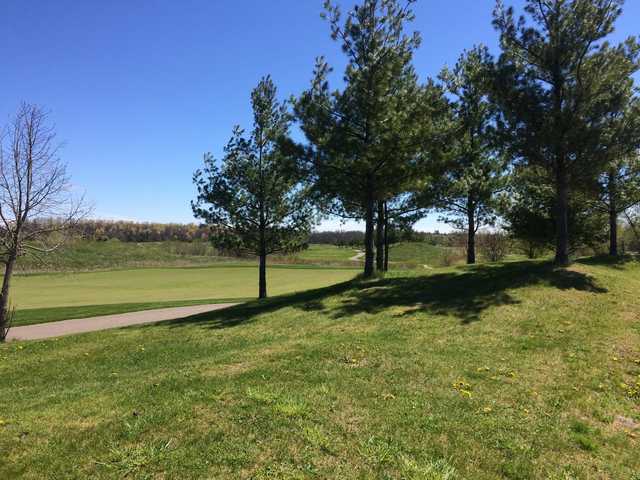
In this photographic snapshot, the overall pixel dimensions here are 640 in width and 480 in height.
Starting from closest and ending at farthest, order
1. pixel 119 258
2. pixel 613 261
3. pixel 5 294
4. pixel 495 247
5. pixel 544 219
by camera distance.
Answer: pixel 5 294
pixel 613 261
pixel 544 219
pixel 495 247
pixel 119 258

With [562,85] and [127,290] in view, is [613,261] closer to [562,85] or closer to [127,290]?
[562,85]

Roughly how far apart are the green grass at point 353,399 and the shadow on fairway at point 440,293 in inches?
9.9

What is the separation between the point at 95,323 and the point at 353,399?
18.5 m

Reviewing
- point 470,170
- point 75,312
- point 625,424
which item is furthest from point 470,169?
point 75,312

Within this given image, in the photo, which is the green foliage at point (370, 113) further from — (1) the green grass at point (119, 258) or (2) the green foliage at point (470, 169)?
(1) the green grass at point (119, 258)

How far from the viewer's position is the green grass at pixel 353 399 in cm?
397

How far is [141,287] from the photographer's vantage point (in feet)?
123

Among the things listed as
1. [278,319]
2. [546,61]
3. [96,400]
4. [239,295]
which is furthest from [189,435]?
[239,295]

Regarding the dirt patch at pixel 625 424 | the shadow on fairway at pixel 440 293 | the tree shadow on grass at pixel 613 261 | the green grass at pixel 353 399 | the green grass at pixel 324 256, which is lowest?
the green grass at pixel 324 256

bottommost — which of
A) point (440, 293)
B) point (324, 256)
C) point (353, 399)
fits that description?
point (324, 256)

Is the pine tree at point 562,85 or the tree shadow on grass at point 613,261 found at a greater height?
the pine tree at point 562,85

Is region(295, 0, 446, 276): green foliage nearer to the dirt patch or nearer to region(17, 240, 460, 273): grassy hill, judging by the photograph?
the dirt patch

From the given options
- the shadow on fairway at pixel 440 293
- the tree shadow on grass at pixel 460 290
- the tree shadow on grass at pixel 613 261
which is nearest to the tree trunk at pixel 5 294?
the shadow on fairway at pixel 440 293

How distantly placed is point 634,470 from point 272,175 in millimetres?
18748
